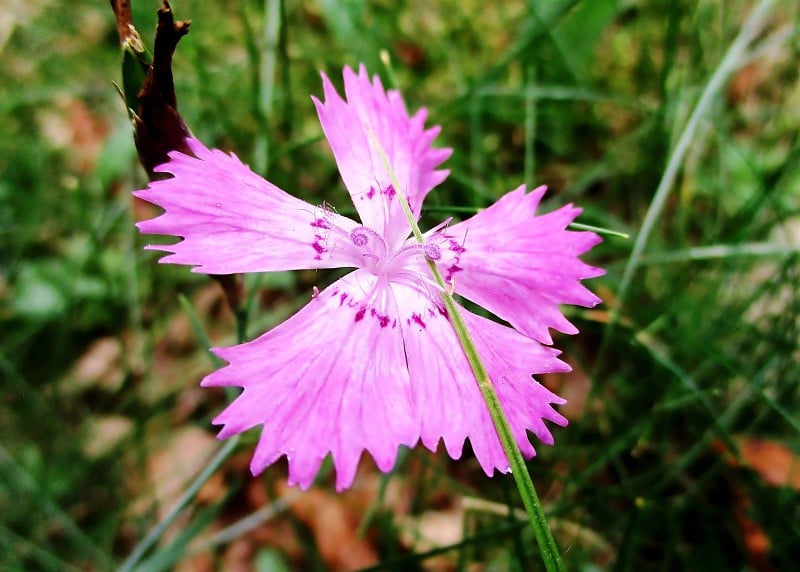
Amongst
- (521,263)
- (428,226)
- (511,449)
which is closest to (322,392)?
(511,449)

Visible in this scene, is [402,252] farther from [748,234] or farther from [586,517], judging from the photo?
[748,234]

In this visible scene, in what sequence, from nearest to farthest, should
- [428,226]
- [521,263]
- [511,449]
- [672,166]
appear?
1. [511,449]
2. [521,263]
3. [672,166]
4. [428,226]

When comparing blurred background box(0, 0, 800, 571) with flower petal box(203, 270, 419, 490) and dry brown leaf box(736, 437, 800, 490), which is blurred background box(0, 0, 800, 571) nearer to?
dry brown leaf box(736, 437, 800, 490)

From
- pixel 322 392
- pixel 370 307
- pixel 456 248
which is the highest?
pixel 456 248

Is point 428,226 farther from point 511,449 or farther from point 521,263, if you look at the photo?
point 511,449

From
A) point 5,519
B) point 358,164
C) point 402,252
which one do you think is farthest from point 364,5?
point 5,519

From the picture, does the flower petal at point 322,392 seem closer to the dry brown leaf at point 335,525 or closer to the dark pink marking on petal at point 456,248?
the dark pink marking on petal at point 456,248

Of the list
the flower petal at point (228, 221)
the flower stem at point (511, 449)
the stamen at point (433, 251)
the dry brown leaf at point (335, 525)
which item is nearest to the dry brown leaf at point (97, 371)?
the dry brown leaf at point (335, 525)
